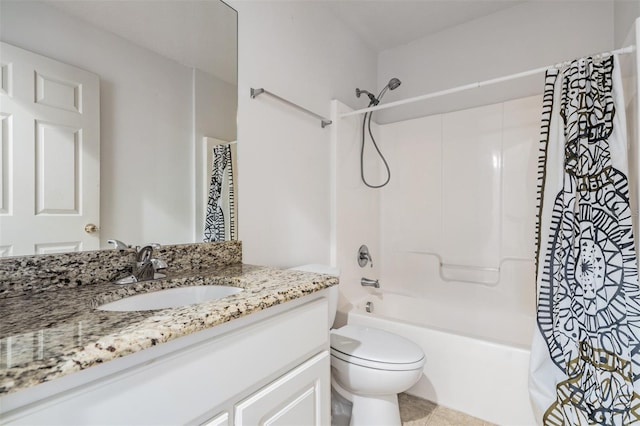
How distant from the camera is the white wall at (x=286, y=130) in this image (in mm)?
1511

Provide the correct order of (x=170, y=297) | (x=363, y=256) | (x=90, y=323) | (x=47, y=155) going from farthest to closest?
(x=363, y=256) → (x=170, y=297) → (x=47, y=155) → (x=90, y=323)

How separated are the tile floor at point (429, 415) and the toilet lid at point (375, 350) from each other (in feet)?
1.45

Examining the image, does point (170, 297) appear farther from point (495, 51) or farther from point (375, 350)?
point (495, 51)

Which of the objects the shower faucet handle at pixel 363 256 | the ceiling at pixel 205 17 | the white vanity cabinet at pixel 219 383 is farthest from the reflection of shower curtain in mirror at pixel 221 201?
the shower faucet handle at pixel 363 256

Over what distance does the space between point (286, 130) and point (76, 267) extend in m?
1.16

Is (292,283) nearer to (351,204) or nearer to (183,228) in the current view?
(183,228)

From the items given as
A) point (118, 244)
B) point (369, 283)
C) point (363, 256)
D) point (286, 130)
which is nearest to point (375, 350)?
point (369, 283)

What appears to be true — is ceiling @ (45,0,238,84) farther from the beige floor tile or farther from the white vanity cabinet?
the beige floor tile

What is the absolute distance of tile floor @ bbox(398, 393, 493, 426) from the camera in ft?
5.06

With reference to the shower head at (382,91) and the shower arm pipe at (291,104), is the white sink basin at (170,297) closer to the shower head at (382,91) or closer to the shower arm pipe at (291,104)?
the shower arm pipe at (291,104)

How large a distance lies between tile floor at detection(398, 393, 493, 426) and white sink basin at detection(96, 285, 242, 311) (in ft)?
4.03

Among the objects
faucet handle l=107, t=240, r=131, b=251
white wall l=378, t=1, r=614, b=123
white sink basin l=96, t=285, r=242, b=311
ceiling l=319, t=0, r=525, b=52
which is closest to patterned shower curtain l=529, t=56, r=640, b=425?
white wall l=378, t=1, r=614, b=123

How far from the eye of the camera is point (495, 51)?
2248 mm

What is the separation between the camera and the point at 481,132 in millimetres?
2223
